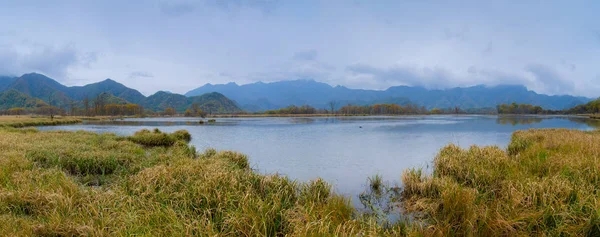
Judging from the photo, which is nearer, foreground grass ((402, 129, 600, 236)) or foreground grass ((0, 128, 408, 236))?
foreground grass ((0, 128, 408, 236))

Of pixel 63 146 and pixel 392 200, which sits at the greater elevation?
pixel 63 146

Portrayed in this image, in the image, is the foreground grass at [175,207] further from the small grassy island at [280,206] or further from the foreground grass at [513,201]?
the foreground grass at [513,201]

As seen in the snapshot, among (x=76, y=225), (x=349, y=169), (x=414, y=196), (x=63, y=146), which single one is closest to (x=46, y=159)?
(x=63, y=146)

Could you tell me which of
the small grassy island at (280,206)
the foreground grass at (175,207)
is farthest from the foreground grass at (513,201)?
the foreground grass at (175,207)

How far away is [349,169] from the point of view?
1602 cm

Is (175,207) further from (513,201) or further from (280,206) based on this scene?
(513,201)

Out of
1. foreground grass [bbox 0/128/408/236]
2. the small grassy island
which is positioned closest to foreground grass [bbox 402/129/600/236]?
the small grassy island

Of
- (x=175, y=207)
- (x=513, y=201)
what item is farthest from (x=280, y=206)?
(x=513, y=201)

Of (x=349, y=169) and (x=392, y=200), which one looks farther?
(x=349, y=169)

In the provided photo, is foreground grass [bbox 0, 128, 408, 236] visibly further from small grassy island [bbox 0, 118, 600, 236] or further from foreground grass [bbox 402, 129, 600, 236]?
foreground grass [bbox 402, 129, 600, 236]

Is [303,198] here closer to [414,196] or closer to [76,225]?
Answer: [414,196]

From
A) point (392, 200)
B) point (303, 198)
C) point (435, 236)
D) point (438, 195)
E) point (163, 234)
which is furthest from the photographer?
point (392, 200)

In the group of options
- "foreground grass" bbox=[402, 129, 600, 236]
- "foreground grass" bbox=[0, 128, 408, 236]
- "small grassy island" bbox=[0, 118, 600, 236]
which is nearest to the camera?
"foreground grass" bbox=[0, 128, 408, 236]

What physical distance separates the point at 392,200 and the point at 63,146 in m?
17.6
